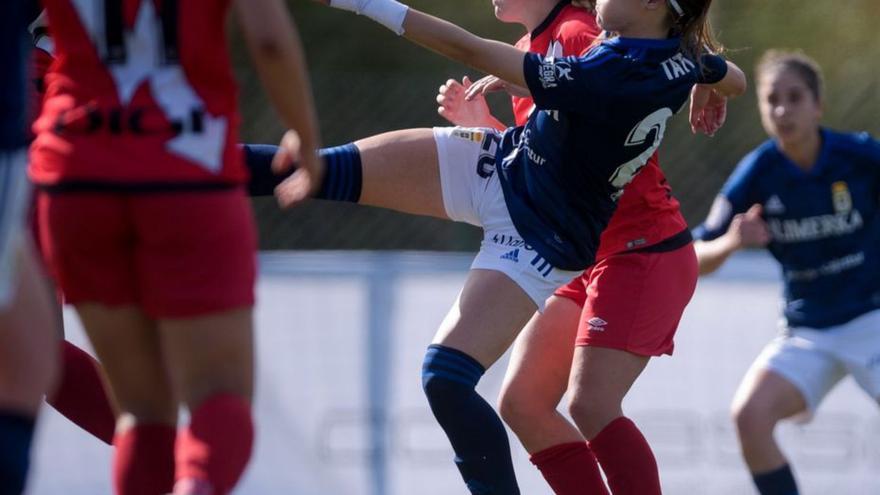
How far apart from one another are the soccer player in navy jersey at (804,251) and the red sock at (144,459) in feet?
8.62

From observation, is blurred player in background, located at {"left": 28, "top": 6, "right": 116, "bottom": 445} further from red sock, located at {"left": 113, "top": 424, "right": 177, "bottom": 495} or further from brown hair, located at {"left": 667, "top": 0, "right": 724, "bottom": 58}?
brown hair, located at {"left": 667, "top": 0, "right": 724, "bottom": 58}

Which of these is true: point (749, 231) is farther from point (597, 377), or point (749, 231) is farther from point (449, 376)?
point (449, 376)

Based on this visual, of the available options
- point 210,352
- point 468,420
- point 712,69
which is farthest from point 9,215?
point 712,69

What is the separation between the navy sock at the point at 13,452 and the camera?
89.8 inches

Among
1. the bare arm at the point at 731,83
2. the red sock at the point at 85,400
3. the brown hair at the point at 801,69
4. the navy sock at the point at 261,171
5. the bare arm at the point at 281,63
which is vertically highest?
the brown hair at the point at 801,69

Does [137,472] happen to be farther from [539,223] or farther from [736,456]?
[736,456]

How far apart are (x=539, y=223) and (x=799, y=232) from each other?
1.82 m

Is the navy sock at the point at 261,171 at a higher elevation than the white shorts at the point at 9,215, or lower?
higher

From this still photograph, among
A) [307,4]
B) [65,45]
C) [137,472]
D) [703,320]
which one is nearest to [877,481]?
[703,320]

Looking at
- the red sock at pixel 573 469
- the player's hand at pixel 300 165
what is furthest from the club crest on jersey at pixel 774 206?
the player's hand at pixel 300 165

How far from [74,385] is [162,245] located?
4.14 feet

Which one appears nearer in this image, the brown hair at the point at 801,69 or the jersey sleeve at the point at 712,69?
the jersey sleeve at the point at 712,69

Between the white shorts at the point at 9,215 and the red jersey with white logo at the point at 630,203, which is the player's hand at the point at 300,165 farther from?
the red jersey with white logo at the point at 630,203

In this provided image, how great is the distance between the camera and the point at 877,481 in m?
5.62
